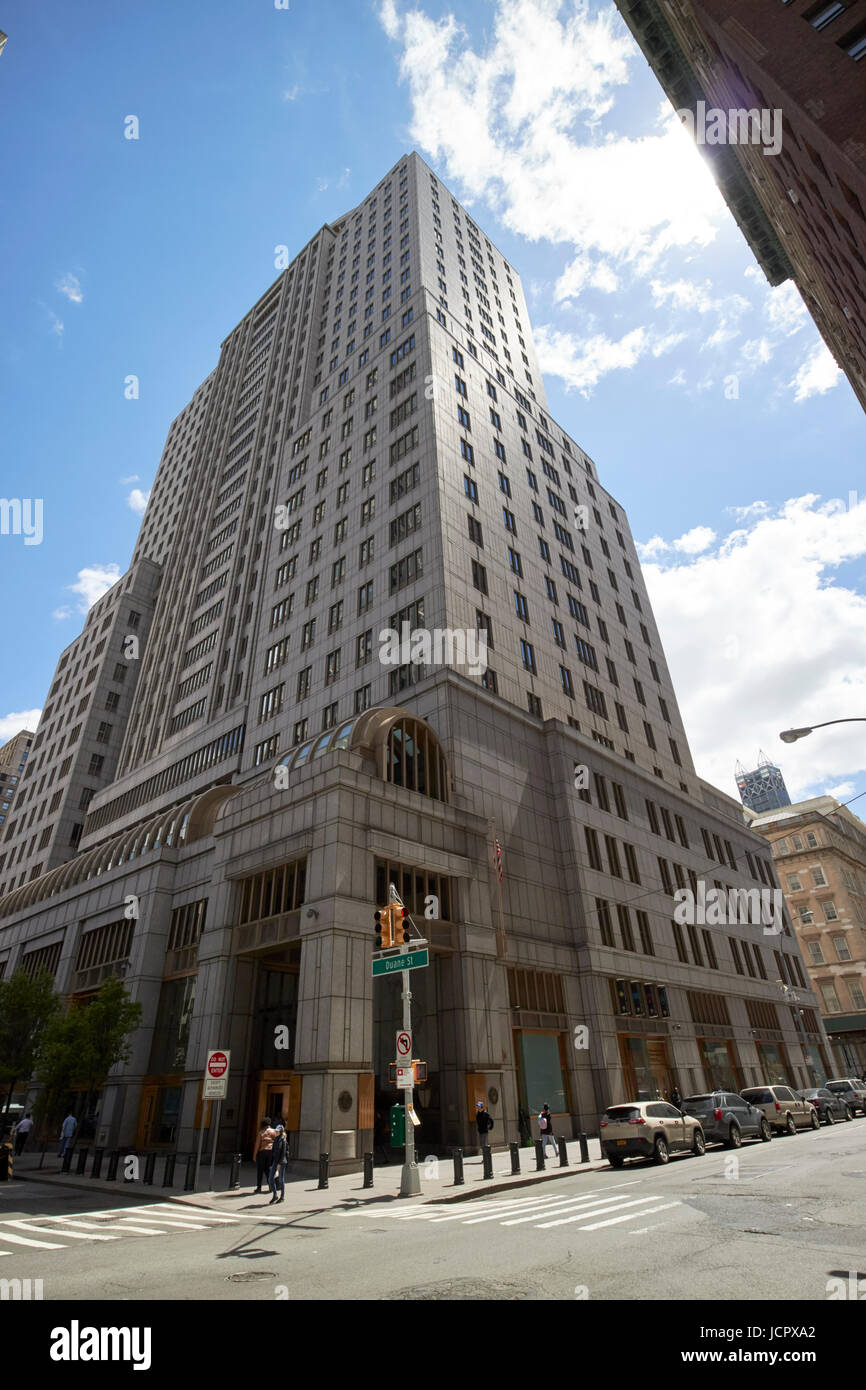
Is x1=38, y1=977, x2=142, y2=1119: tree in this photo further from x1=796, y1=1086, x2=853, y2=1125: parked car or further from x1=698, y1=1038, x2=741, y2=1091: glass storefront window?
x1=698, y1=1038, x2=741, y2=1091: glass storefront window

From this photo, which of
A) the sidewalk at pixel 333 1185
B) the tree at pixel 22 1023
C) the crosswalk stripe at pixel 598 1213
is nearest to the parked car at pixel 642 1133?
the sidewalk at pixel 333 1185

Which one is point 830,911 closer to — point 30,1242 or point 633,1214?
point 633,1214

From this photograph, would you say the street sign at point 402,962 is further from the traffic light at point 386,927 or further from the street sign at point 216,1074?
the street sign at point 216,1074

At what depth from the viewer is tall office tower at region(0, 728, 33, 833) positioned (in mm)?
135000

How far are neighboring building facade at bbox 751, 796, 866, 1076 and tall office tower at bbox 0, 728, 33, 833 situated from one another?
430 ft

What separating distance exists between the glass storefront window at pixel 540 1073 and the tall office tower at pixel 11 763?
132388 mm

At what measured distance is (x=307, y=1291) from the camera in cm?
783

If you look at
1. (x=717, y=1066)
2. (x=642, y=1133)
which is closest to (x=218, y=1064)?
(x=642, y=1133)

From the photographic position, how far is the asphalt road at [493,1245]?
301 inches

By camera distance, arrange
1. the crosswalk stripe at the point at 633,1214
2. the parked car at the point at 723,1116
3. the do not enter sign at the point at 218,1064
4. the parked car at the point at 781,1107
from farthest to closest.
A: 1. the parked car at the point at 781,1107
2. the parked car at the point at 723,1116
3. the do not enter sign at the point at 218,1064
4. the crosswalk stripe at the point at 633,1214

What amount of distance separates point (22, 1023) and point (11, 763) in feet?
436

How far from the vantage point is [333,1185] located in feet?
62.2

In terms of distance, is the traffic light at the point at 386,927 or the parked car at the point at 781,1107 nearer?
the traffic light at the point at 386,927

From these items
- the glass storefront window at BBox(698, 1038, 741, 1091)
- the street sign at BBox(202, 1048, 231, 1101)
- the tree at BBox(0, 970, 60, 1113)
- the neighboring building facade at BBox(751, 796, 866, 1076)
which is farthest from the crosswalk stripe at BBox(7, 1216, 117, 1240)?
the neighboring building facade at BBox(751, 796, 866, 1076)
